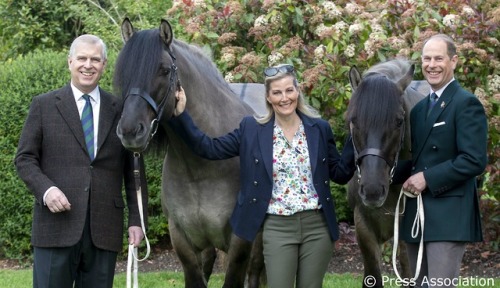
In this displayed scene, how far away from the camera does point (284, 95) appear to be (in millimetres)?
4375

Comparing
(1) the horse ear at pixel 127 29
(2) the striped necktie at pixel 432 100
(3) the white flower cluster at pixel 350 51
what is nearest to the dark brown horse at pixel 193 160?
(1) the horse ear at pixel 127 29

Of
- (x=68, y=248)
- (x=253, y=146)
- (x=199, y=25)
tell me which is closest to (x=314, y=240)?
(x=253, y=146)

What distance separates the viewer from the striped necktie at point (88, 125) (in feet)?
14.3

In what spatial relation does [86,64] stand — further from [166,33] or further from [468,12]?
[468,12]

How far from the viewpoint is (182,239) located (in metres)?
5.29

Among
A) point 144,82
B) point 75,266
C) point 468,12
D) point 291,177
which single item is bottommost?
point 75,266

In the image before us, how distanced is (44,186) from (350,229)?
5.07 meters

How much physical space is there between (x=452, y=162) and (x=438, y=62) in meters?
0.59

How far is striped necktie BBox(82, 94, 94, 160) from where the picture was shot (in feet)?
14.3

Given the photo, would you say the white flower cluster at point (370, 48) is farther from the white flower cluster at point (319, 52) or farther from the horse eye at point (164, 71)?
the horse eye at point (164, 71)

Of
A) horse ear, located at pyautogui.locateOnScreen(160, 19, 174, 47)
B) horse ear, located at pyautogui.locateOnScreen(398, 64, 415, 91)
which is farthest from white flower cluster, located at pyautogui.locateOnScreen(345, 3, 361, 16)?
horse ear, located at pyautogui.locateOnScreen(160, 19, 174, 47)

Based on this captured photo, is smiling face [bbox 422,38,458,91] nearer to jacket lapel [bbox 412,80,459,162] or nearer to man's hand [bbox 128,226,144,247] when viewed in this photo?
jacket lapel [bbox 412,80,459,162]

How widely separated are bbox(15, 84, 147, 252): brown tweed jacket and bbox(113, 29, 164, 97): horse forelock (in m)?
0.20

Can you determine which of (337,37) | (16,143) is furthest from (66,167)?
(16,143)
